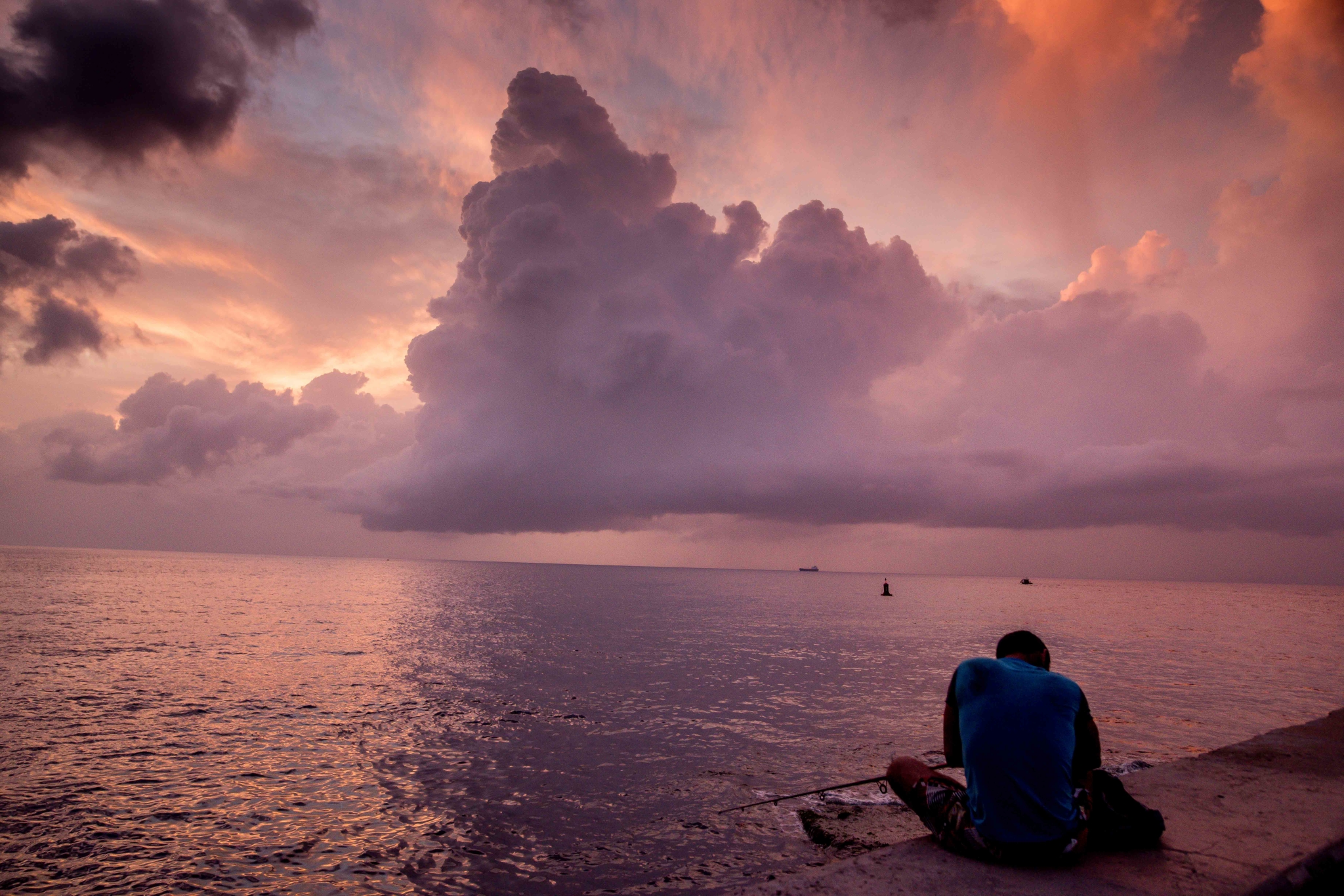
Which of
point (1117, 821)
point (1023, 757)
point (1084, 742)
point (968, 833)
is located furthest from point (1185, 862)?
point (1023, 757)

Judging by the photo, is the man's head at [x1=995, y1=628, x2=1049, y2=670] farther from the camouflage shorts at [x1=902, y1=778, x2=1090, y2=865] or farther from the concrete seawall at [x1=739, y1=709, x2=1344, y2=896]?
the concrete seawall at [x1=739, y1=709, x2=1344, y2=896]

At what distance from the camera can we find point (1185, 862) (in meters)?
6.03

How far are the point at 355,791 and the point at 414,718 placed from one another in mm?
5986

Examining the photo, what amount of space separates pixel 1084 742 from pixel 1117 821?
4.29 feet

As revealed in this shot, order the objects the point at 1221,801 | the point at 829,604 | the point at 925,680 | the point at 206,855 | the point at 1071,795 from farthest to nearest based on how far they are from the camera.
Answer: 1. the point at 829,604
2. the point at 925,680
3. the point at 206,855
4. the point at 1221,801
5. the point at 1071,795

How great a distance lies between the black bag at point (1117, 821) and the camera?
20.5ft

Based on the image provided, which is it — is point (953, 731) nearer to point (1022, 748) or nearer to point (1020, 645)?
point (1022, 748)

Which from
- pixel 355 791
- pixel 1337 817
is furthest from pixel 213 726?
pixel 1337 817

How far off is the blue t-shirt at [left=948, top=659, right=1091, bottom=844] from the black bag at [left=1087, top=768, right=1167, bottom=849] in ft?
2.26

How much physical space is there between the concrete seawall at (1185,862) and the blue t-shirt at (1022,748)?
0.43m

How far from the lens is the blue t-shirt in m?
5.66

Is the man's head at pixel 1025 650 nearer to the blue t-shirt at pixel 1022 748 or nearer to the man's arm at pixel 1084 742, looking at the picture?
the blue t-shirt at pixel 1022 748

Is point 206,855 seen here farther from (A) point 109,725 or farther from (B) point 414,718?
(A) point 109,725

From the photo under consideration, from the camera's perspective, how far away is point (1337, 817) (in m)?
7.36
